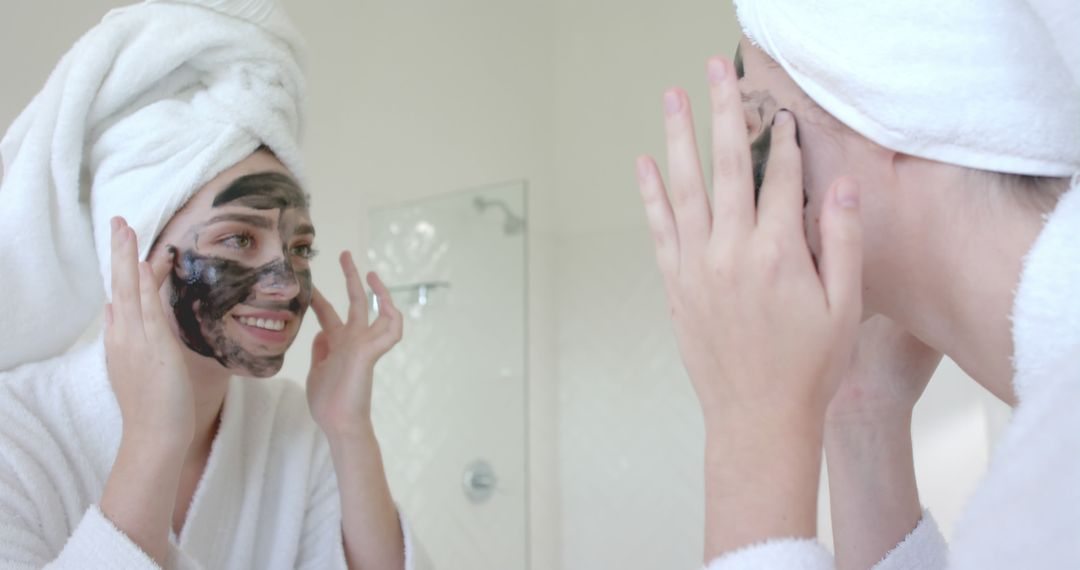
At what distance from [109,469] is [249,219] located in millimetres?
287

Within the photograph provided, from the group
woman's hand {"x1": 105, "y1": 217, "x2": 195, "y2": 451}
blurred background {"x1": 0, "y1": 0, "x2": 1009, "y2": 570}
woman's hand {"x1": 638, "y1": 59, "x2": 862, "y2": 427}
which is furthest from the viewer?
blurred background {"x1": 0, "y1": 0, "x2": 1009, "y2": 570}

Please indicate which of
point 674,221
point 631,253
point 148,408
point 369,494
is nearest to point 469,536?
point 631,253

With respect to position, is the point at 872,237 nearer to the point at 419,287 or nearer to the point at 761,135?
the point at 761,135

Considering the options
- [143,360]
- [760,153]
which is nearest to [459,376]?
[143,360]

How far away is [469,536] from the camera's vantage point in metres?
1.87

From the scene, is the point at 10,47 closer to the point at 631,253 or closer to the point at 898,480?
the point at 898,480

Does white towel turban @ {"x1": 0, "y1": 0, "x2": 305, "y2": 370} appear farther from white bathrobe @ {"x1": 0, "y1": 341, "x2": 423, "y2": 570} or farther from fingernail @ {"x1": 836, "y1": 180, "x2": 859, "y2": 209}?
fingernail @ {"x1": 836, "y1": 180, "x2": 859, "y2": 209}

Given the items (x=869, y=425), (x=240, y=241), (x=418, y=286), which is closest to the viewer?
(x=869, y=425)

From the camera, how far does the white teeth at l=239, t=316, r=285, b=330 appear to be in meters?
0.85

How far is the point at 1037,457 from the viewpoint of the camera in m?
0.39

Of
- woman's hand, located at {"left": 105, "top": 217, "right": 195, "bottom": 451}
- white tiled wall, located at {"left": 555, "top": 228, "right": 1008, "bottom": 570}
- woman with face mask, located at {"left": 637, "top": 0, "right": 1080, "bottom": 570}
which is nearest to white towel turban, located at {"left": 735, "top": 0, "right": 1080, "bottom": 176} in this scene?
woman with face mask, located at {"left": 637, "top": 0, "right": 1080, "bottom": 570}

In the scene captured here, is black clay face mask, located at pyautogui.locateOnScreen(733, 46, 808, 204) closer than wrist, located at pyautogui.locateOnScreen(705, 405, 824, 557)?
No

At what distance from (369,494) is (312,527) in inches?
4.5

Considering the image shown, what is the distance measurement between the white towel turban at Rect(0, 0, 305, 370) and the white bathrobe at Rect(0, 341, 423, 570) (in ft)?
0.25
